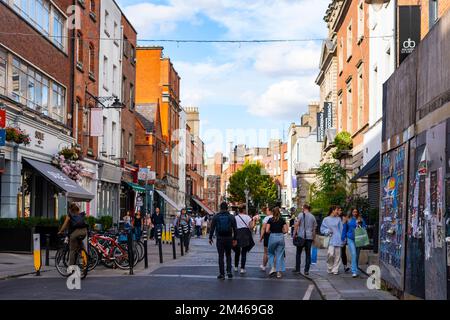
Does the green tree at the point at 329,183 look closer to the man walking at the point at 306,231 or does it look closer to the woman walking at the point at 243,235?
the man walking at the point at 306,231

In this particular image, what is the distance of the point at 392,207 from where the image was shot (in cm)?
1345

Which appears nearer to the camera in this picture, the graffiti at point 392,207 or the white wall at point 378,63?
the graffiti at point 392,207

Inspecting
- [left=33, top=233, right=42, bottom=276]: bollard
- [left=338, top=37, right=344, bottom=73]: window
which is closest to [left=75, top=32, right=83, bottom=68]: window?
[left=338, top=37, right=344, bottom=73]: window

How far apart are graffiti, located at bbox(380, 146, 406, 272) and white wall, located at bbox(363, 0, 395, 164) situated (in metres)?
9.96

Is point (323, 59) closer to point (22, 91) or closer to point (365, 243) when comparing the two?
point (22, 91)

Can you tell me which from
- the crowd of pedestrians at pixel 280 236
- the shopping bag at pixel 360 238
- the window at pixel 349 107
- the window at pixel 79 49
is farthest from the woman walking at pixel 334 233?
the window at pixel 79 49

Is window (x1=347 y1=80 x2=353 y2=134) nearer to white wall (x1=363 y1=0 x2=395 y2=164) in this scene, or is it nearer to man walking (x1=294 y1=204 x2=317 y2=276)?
white wall (x1=363 y1=0 x2=395 y2=164)

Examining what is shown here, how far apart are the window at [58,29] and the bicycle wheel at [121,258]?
1265 centimetres

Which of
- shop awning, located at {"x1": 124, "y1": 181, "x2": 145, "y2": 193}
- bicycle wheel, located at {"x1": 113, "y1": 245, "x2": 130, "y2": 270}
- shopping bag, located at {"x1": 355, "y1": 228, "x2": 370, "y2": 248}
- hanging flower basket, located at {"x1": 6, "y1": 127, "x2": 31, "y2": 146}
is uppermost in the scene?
hanging flower basket, located at {"x1": 6, "y1": 127, "x2": 31, "y2": 146}

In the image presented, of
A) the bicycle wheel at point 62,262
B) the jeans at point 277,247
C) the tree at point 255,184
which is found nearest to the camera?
the bicycle wheel at point 62,262

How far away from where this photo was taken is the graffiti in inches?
495

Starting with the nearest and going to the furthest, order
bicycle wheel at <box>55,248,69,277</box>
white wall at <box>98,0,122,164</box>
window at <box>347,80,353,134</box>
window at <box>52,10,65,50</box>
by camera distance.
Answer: bicycle wheel at <box>55,248,69,277</box>, window at <box>52,10,65,50</box>, window at <box>347,80,353,134</box>, white wall at <box>98,0,122,164</box>

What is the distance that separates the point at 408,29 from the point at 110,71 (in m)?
20.5

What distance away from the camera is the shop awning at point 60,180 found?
24.6 meters
